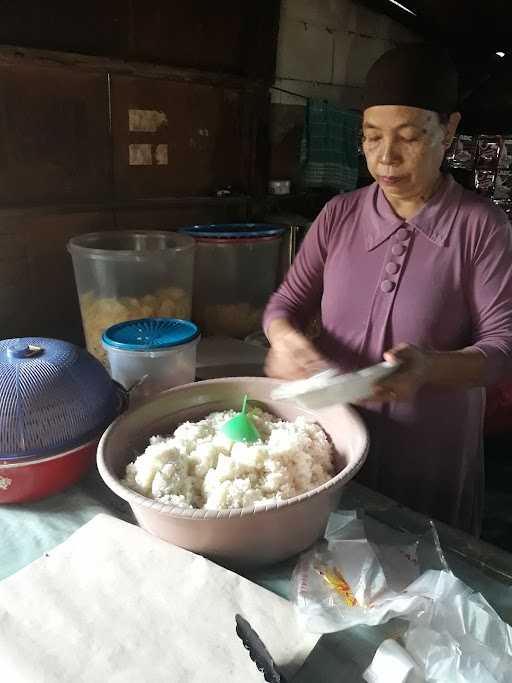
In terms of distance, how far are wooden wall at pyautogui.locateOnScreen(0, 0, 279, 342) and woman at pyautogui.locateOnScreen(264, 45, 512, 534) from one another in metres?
1.08

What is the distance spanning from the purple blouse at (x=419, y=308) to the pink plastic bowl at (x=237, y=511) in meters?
0.24

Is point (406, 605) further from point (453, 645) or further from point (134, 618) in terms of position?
point (134, 618)

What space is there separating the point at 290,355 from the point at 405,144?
499 mm

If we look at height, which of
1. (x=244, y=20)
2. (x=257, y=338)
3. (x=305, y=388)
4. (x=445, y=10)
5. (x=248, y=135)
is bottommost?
(x=257, y=338)

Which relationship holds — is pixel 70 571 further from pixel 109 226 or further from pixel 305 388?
pixel 109 226

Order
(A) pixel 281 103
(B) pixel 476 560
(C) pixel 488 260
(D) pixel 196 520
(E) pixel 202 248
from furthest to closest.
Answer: (A) pixel 281 103 → (E) pixel 202 248 → (C) pixel 488 260 → (B) pixel 476 560 → (D) pixel 196 520

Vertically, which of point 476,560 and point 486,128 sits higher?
point 486,128

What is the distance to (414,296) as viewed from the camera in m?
1.15

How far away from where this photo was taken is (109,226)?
2.17 meters

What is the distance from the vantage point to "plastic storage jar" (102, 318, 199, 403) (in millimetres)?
1339

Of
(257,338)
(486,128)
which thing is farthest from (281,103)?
(486,128)

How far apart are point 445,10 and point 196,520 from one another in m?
3.41

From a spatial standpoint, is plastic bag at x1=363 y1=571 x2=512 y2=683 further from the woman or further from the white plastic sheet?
the woman

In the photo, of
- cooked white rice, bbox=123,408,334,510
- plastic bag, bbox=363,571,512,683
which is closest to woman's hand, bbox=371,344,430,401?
cooked white rice, bbox=123,408,334,510
